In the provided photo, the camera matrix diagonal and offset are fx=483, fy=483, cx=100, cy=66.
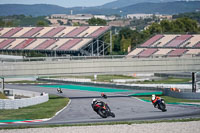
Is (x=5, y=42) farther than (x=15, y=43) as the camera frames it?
Yes

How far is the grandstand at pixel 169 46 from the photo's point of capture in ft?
318

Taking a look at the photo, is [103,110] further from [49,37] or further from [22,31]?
[22,31]

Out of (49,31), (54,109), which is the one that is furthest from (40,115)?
(49,31)

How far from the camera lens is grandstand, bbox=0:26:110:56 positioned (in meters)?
107

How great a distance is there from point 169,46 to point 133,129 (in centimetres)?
7363

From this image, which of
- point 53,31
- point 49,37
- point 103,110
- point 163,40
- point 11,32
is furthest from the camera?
point 11,32

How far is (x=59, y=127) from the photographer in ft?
101

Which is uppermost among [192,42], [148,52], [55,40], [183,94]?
[55,40]

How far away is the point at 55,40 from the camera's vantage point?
11494 cm

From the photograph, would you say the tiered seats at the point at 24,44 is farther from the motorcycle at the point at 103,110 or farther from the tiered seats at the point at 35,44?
the motorcycle at the point at 103,110

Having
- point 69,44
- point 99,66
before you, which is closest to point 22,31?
point 69,44

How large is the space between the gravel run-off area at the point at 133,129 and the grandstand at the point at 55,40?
72.6 meters

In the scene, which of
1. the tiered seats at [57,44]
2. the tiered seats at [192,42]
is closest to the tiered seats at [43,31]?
the tiered seats at [57,44]

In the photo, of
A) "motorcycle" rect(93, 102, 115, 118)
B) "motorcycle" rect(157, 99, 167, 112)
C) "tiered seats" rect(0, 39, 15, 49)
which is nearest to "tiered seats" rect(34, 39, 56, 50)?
"tiered seats" rect(0, 39, 15, 49)
